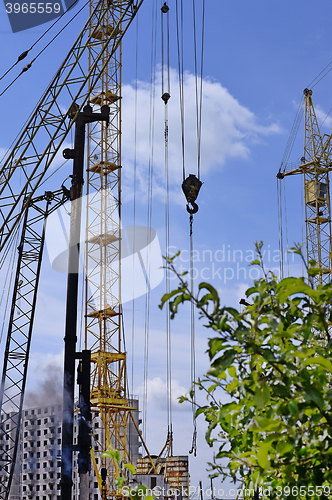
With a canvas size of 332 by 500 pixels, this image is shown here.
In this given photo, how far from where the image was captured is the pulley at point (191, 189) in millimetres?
20656

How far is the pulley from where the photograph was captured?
67.8 feet

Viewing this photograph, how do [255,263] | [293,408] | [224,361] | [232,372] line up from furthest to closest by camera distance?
[255,263] → [232,372] → [224,361] → [293,408]

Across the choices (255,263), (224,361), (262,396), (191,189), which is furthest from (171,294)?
(191,189)

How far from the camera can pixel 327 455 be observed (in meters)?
2.84

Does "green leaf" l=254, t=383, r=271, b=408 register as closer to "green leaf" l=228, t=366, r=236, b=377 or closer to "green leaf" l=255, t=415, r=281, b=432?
Result: "green leaf" l=255, t=415, r=281, b=432

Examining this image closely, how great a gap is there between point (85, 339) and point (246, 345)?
138ft

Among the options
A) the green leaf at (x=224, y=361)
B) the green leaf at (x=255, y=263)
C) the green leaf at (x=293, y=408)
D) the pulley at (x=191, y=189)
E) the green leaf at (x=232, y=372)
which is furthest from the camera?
the pulley at (x=191, y=189)

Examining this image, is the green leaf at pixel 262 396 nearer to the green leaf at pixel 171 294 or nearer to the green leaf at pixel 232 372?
the green leaf at pixel 232 372

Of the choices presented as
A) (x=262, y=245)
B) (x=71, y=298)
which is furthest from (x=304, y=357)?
(x=71, y=298)

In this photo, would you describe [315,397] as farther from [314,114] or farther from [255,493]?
[314,114]

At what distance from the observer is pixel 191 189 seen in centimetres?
2084

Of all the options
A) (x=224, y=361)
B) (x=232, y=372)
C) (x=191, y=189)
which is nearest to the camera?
(x=224, y=361)

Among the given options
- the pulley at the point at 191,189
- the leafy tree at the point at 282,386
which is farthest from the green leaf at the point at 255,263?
the pulley at the point at 191,189

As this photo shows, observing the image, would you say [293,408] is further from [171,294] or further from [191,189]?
[191,189]
